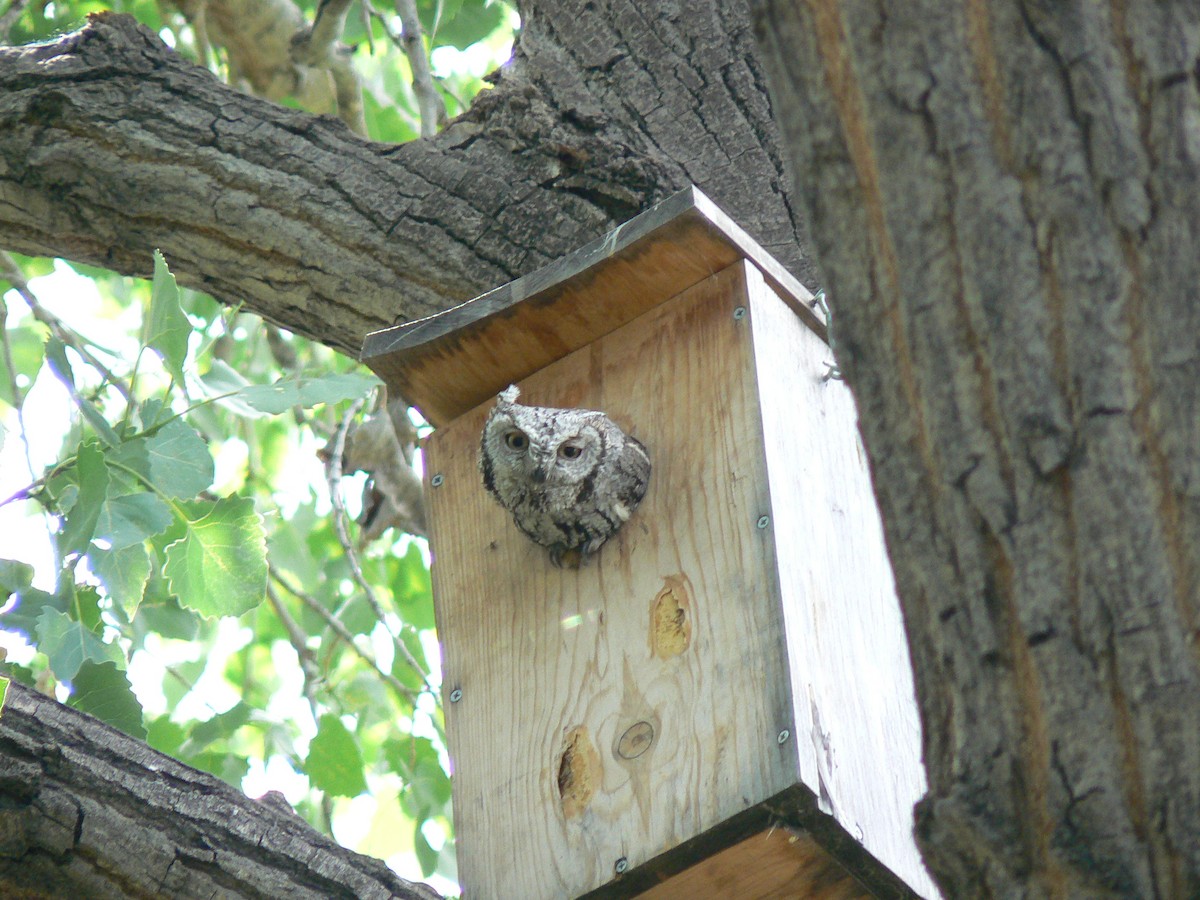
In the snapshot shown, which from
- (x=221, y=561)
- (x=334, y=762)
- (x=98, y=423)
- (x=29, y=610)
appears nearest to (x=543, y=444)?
(x=221, y=561)

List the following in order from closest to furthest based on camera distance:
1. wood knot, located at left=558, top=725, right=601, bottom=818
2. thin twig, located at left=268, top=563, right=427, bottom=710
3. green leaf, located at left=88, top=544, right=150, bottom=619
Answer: wood knot, located at left=558, top=725, right=601, bottom=818
green leaf, located at left=88, top=544, right=150, bottom=619
thin twig, located at left=268, top=563, right=427, bottom=710

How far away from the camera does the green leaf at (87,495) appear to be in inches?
86.1

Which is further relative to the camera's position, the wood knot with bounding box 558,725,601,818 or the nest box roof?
the nest box roof

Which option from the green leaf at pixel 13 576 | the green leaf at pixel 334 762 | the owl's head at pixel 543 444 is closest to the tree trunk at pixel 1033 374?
the owl's head at pixel 543 444

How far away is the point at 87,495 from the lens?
219cm

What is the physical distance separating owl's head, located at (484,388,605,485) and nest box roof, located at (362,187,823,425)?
0.71 ft

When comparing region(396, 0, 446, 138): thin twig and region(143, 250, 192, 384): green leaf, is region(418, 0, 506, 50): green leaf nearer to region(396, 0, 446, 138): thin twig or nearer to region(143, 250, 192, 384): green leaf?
region(396, 0, 446, 138): thin twig

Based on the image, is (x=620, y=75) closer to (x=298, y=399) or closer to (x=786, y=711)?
(x=298, y=399)

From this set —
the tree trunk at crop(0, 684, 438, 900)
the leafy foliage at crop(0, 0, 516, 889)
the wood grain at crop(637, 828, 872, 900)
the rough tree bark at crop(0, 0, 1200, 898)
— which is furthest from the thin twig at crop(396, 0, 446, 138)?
the rough tree bark at crop(0, 0, 1200, 898)

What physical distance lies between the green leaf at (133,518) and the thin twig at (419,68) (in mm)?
1209

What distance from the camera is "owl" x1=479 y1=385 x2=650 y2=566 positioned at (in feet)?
7.14

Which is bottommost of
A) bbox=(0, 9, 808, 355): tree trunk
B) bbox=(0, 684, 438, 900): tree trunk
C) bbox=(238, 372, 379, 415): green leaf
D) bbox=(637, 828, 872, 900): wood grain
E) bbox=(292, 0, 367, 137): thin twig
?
bbox=(637, 828, 872, 900): wood grain

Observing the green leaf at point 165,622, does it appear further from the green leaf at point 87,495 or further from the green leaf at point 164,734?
the green leaf at point 87,495

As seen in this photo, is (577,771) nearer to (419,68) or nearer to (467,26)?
(419,68)
